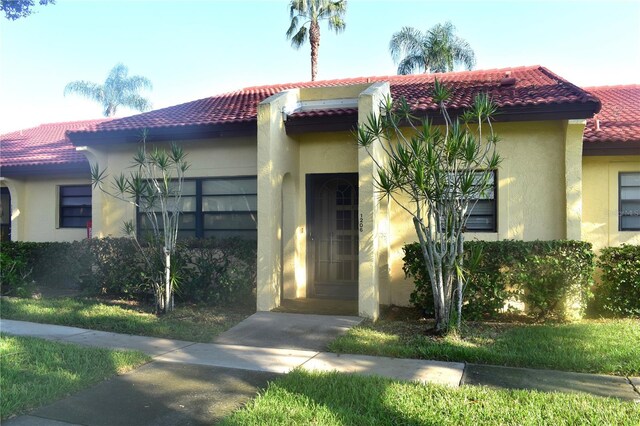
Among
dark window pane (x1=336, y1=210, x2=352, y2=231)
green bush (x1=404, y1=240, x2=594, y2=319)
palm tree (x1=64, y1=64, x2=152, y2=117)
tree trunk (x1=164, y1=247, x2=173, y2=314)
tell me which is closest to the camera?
green bush (x1=404, y1=240, x2=594, y2=319)

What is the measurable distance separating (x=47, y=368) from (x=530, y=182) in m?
8.04

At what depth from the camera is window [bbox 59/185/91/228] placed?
12.9 m

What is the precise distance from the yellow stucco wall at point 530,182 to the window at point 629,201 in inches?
64.4

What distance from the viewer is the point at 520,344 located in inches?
240

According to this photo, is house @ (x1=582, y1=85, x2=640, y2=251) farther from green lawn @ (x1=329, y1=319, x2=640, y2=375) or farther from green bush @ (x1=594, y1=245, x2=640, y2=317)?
green lawn @ (x1=329, y1=319, x2=640, y2=375)

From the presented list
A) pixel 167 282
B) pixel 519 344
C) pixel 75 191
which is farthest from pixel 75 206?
pixel 519 344

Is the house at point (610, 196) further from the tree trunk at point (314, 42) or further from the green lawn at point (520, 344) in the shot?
the tree trunk at point (314, 42)

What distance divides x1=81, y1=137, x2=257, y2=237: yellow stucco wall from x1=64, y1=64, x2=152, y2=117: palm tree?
32884mm

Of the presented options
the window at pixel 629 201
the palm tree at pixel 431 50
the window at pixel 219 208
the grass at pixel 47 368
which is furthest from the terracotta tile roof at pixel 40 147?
the palm tree at pixel 431 50

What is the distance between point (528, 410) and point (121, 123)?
10.4 meters

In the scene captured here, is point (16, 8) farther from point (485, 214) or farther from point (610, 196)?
point (610, 196)

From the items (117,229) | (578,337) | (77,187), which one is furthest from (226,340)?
(77,187)

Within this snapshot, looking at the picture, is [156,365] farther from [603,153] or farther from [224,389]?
[603,153]

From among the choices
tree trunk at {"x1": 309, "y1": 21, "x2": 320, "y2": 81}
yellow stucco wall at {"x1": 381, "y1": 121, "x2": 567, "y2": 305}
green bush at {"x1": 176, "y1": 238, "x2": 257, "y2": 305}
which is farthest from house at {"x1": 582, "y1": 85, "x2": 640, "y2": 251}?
tree trunk at {"x1": 309, "y1": 21, "x2": 320, "y2": 81}
